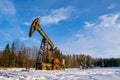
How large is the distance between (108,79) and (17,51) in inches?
3128

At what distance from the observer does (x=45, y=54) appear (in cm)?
3017

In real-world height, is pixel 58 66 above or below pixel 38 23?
below

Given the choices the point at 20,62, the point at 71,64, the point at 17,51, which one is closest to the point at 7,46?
the point at 17,51

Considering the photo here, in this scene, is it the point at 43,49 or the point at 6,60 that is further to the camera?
the point at 6,60

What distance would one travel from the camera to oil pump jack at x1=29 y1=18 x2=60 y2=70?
2825 cm

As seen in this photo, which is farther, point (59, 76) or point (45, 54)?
point (45, 54)

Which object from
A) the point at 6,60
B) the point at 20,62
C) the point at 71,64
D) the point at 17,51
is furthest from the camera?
the point at 71,64

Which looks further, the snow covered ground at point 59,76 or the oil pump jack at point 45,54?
the oil pump jack at point 45,54

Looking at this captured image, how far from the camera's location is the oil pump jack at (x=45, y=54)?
92.7ft

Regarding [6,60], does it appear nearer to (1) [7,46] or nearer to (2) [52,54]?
(1) [7,46]

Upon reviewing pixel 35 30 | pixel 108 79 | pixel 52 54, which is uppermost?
pixel 35 30

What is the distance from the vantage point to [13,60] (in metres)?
75.2

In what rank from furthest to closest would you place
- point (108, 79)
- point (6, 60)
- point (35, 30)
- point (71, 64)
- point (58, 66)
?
point (71, 64)
point (6, 60)
point (58, 66)
point (35, 30)
point (108, 79)

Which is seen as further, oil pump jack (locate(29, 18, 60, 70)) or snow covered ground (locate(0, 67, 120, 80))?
oil pump jack (locate(29, 18, 60, 70))
